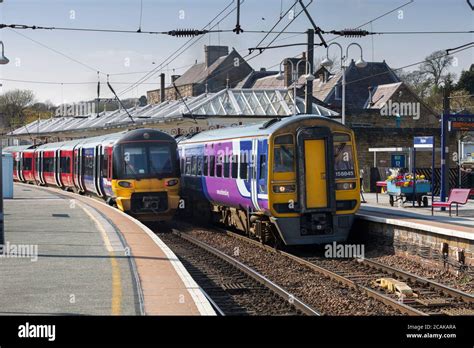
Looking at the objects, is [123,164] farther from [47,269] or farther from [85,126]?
[85,126]

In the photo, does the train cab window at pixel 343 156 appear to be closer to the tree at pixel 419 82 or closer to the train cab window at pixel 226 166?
the train cab window at pixel 226 166

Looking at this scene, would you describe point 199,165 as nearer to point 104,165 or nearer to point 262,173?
point 104,165

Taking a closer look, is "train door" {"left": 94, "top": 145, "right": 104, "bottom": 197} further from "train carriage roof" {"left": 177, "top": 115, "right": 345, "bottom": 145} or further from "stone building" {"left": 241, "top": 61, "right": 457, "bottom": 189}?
"stone building" {"left": 241, "top": 61, "right": 457, "bottom": 189}

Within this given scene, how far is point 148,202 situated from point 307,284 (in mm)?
10677

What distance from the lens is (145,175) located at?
23609mm

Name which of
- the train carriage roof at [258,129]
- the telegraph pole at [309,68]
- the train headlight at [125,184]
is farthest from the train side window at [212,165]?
the telegraph pole at [309,68]

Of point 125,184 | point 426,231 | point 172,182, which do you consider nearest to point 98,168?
point 125,184

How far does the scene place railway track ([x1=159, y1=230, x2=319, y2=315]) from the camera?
1157 cm

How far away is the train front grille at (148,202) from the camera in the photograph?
23625 millimetres

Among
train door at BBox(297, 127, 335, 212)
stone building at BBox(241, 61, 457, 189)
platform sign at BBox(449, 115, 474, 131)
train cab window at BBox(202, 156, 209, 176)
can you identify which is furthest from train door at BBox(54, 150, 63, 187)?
train door at BBox(297, 127, 335, 212)

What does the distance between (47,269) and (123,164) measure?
1124 centimetres

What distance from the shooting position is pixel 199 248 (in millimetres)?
19344

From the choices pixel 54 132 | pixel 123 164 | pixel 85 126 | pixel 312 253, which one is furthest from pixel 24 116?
pixel 312 253
